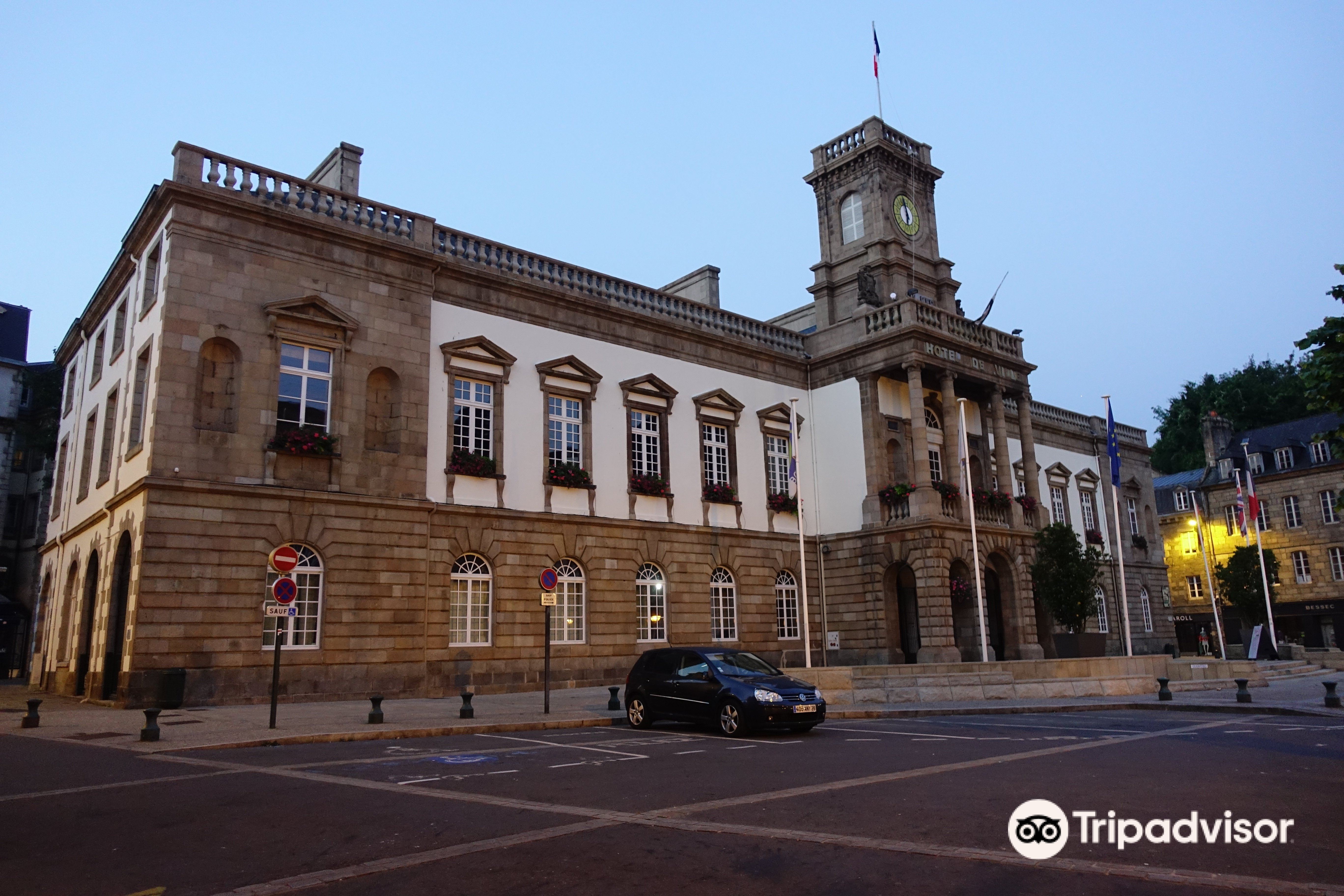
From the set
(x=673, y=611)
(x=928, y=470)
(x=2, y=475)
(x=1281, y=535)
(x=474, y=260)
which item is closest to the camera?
(x=474, y=260)

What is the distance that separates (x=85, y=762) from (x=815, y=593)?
976 inches

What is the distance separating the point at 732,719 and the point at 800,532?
12.9 metres

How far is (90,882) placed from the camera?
19.8 feet

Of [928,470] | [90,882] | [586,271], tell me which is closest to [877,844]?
[90,882]

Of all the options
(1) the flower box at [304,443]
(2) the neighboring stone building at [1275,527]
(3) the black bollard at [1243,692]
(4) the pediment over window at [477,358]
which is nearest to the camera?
(3) the black bollard at [1243,692]

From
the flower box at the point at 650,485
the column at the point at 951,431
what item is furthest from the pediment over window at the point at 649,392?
the column at the point at 951,431

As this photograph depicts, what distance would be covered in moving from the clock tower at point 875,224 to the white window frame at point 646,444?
1120cm

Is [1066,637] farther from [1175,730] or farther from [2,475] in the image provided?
[2,475]

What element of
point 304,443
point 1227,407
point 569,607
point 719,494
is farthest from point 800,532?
point 1227,407

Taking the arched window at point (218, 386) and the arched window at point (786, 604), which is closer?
the arched window at point (218, 386)

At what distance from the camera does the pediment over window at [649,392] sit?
2855cm

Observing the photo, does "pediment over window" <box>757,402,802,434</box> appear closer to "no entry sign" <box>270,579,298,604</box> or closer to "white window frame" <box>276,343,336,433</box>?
"white window frame" <box>276,343,336,433</box>

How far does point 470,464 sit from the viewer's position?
24203 mm

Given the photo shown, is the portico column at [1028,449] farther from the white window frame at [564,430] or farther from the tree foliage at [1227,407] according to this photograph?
the tree foliage at [1227,407]
